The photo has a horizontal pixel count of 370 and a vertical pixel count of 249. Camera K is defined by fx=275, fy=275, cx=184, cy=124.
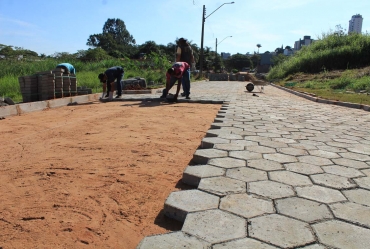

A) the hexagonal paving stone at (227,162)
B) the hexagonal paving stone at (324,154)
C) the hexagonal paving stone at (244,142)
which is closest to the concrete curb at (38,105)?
the hexagonal paving stone at (244,142)

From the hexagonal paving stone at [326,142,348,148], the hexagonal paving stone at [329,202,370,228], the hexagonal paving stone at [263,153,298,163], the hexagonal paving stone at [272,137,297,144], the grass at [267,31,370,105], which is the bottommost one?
the hexagonal paving stone at [329,202,370,228]

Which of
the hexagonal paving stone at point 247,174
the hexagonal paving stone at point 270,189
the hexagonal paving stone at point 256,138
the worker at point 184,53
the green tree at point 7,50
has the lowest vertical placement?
the hexagonal paving stone at point 270,189

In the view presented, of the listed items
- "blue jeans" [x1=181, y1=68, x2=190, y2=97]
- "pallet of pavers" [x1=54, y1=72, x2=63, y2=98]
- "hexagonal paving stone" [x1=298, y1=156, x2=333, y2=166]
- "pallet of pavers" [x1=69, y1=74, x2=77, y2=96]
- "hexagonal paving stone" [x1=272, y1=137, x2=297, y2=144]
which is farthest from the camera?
"pallet of pavers" [x1=69, y1=74, x2=77, y2=96]

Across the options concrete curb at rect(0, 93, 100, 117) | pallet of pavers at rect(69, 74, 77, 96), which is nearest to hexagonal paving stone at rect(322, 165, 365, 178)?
concrete curb at rect(0, 93, 100, 117)

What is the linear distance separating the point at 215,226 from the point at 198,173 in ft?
2.31

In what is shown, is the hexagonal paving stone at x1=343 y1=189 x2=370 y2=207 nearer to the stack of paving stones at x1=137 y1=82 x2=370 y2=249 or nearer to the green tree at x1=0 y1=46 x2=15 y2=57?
the stack of paving stones at x1=137 y1=82 x2=370 y2=249

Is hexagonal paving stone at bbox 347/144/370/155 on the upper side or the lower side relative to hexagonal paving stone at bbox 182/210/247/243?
upper

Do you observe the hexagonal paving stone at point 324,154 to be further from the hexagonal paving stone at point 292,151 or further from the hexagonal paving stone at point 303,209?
the hexagonal paving stone at point 303,209

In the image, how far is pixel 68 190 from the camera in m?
2.02

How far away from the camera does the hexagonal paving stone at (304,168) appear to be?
87.6 inches

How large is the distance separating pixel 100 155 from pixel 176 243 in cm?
172

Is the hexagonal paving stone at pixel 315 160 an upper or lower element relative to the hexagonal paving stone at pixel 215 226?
upper

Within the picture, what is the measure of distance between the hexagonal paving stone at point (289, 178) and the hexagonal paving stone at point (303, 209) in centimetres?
26

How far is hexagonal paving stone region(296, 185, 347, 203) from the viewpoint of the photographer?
5.78 ft
